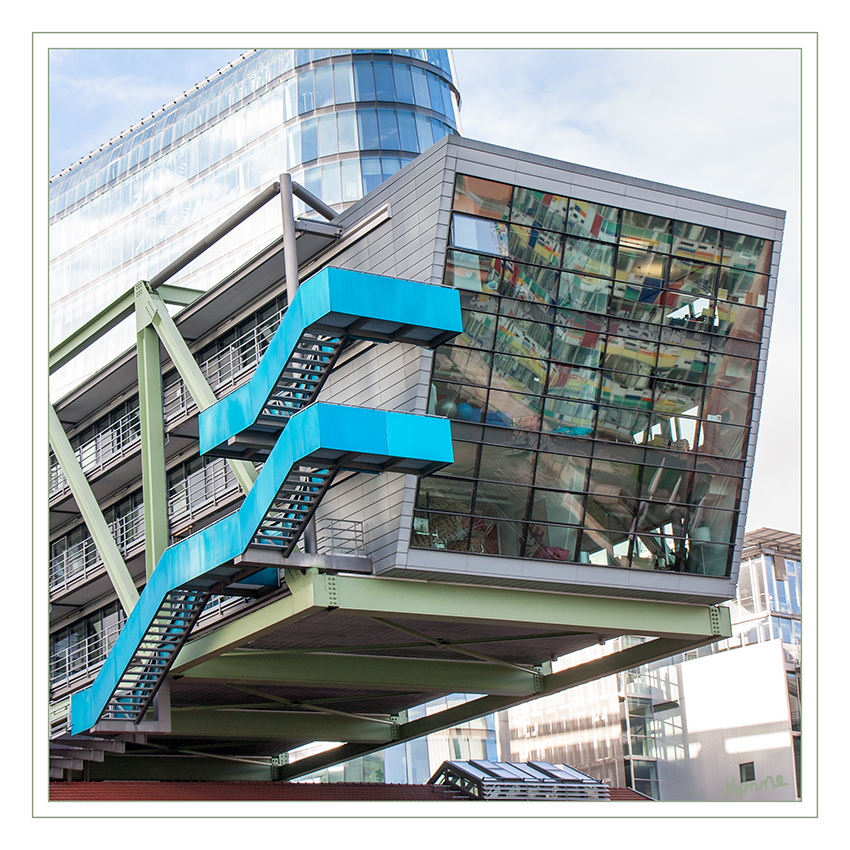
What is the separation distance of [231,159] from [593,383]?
3851 centimetres

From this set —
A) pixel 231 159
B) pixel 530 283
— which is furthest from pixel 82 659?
pixel 231 159

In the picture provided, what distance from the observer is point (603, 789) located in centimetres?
4156

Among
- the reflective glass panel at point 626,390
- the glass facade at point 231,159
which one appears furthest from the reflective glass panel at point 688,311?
the glass facade at point 231,159

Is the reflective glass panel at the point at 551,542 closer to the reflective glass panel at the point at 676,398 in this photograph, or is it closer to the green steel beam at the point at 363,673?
the reflective glass panel at the point at 676,398

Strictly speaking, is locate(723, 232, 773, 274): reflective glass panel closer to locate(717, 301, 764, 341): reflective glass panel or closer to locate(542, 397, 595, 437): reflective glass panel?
locate(717, 301, 764, 341): reflective glass panel

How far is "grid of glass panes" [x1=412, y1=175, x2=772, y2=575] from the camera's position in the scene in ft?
91.9

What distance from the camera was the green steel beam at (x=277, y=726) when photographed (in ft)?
131

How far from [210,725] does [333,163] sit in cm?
2861

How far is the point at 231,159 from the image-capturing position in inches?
2461

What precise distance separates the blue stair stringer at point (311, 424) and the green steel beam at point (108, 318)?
898cm
